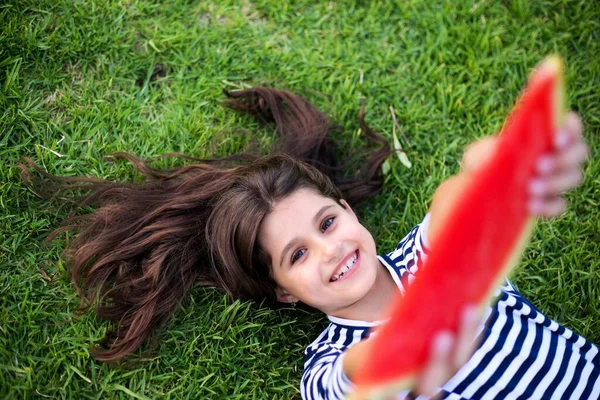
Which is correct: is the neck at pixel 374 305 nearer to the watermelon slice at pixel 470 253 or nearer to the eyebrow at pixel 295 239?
the eyebrow at pixel 295 239

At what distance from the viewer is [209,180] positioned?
9.04 feet

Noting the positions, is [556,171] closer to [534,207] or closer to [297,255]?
[534,207]

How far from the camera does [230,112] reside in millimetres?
3156

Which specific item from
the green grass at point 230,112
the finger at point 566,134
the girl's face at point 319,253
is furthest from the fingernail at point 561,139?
the green grass at point 230,112

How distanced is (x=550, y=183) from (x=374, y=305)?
3.53ft

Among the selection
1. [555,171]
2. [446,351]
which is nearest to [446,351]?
[446,351]

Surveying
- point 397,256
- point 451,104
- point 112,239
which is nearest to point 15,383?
point 112,239

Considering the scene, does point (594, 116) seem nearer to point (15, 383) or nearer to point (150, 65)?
point (150, 65)

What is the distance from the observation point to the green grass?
2.56m

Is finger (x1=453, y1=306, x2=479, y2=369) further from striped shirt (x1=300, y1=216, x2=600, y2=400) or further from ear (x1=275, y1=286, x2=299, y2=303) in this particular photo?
ear (x1=275, y1=286, x2=299, y2=303)

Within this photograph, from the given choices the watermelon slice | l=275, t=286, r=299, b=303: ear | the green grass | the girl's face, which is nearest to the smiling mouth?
the girl's face

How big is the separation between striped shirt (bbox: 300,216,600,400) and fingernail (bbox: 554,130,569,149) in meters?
0.89

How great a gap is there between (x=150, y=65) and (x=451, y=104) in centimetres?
156

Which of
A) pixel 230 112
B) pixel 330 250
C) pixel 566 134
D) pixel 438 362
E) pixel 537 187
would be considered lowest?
pixel 230 112
